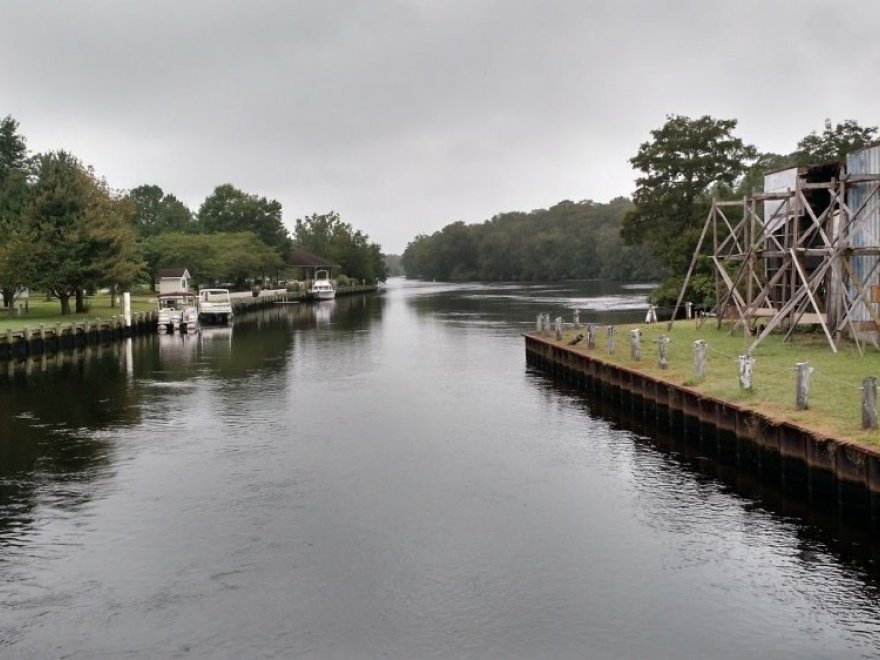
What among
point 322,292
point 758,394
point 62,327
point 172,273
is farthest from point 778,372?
point 322,292

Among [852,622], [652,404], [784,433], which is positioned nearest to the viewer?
[852,622]

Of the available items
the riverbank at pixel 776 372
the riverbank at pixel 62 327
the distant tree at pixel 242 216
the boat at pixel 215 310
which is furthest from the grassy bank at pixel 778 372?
the distant tree at pixel 242 216

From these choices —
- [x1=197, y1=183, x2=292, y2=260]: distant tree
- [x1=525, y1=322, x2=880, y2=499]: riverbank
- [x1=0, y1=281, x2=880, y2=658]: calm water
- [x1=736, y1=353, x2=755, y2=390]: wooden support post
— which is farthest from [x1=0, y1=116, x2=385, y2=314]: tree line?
[x1=736, y1=353, x2=755, y2=390]: wooden support post

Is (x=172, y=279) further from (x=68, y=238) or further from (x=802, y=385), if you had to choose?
(x=802, y=385)

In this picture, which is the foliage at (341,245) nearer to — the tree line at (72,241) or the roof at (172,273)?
the tree line at (72,241)

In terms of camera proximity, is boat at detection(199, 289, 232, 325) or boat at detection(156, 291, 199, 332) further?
boat at detection(199, 289, 232, 325)

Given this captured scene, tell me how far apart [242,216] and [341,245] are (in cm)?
4084

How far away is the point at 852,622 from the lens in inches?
504

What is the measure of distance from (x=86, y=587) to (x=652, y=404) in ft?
61.4

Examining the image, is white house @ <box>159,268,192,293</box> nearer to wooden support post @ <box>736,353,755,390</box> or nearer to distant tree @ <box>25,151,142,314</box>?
distant tree @ <box>25,151,142,314</box>

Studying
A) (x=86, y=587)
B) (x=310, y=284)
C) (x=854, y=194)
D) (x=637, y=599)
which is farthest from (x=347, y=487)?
(x=310, y=284)

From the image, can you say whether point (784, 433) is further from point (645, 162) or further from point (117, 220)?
point (117, 220)

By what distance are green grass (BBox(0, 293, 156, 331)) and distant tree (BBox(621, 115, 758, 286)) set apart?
47401 mm

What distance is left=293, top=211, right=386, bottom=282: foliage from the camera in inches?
7195
